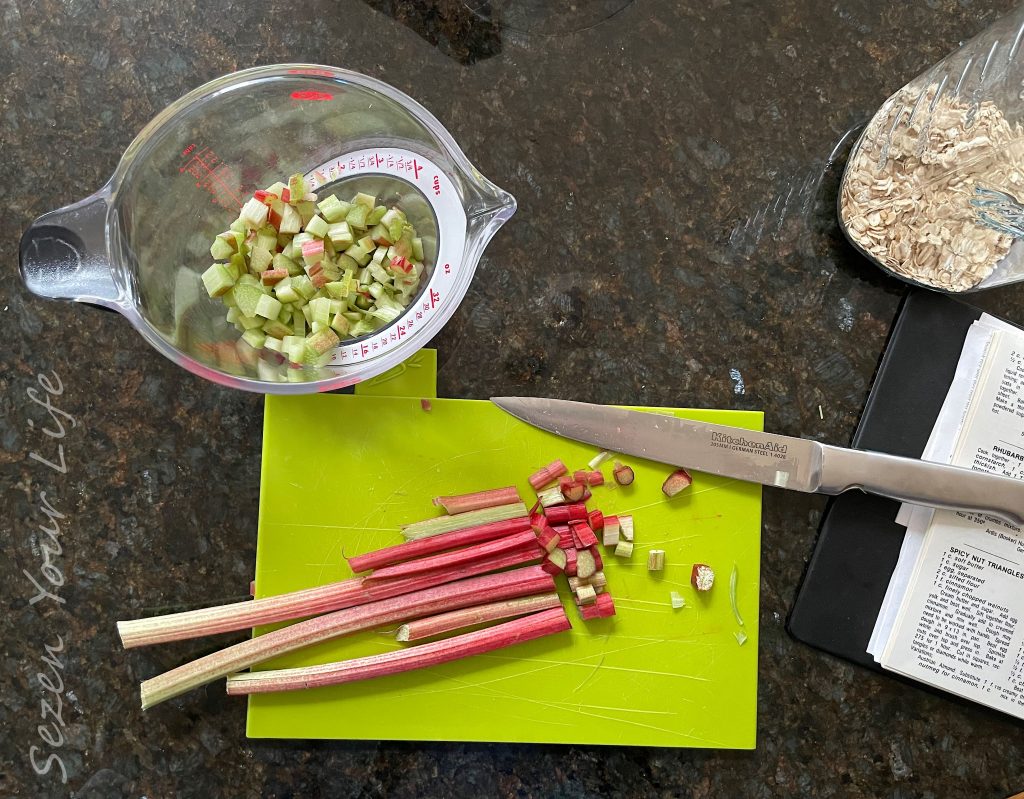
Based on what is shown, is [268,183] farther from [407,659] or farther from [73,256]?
[407,659]

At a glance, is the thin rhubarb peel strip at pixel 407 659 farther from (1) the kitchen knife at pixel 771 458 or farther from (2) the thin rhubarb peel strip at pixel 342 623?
(1) the kitchen knife at pixel 771 458

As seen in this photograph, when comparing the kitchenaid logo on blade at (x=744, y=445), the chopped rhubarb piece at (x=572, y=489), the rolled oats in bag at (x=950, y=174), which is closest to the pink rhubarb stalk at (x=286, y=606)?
the chopped rhubarb piece at (x=572, y=489)

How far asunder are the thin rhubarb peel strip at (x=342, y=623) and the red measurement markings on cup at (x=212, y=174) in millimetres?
711

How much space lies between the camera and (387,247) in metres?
1.24

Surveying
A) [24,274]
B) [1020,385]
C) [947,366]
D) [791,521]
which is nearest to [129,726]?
[24,274]

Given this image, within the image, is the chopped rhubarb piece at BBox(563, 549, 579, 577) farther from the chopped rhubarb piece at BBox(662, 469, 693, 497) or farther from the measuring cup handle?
the measuring cup handle

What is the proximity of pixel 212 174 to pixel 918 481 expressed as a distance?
1275 mm

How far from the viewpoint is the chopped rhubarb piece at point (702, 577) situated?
4.50ft

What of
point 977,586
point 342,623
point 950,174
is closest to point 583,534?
point 342,623

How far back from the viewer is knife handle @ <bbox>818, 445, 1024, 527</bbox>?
1.32m

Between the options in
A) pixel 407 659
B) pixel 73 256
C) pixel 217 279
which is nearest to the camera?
pixel 73 256

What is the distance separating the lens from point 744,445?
1353 millimetres

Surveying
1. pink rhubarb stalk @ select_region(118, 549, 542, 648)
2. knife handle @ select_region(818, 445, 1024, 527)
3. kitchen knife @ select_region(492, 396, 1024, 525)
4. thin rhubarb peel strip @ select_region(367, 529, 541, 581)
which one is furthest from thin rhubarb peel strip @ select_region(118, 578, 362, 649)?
knife handle @ select_region(818, 445, 1024, 527)

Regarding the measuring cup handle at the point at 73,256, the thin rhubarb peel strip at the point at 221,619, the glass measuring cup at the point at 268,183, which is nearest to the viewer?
the measuring cup handle at the point at 73,256
